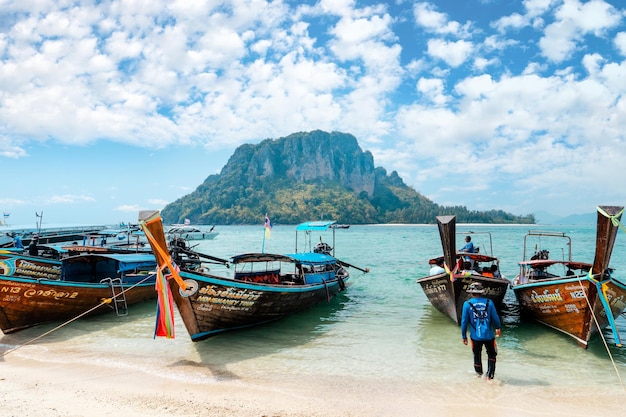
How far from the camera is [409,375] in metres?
9.20

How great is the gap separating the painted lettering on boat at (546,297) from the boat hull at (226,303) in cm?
768

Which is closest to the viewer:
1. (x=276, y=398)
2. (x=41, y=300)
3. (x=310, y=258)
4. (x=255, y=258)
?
(x=276, y=398)

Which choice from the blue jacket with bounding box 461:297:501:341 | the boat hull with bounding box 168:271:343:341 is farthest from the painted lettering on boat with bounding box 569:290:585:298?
the boat hull with bounding box 168:271:343:341

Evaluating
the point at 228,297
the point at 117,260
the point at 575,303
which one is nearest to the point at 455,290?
the point at 575,303

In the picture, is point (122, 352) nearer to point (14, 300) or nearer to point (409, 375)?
point (14, 300)

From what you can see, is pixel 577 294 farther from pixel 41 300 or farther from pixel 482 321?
pixel 41 300

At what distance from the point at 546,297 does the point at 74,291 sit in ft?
49.1

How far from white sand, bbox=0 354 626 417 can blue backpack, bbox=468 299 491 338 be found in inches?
48.0

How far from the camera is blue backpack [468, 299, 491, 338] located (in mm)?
7968

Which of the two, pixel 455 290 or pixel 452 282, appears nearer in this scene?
pixel 452 282

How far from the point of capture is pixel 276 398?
7.80 meters

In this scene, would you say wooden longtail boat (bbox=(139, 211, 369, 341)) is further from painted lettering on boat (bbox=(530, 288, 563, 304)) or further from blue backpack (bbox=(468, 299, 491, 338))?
painted lettering on boat (bbox=(530, 288, 563, 304))

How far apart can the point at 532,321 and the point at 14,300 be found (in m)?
16.7

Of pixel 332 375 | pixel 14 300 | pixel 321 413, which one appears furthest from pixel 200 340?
pixel 14 300
